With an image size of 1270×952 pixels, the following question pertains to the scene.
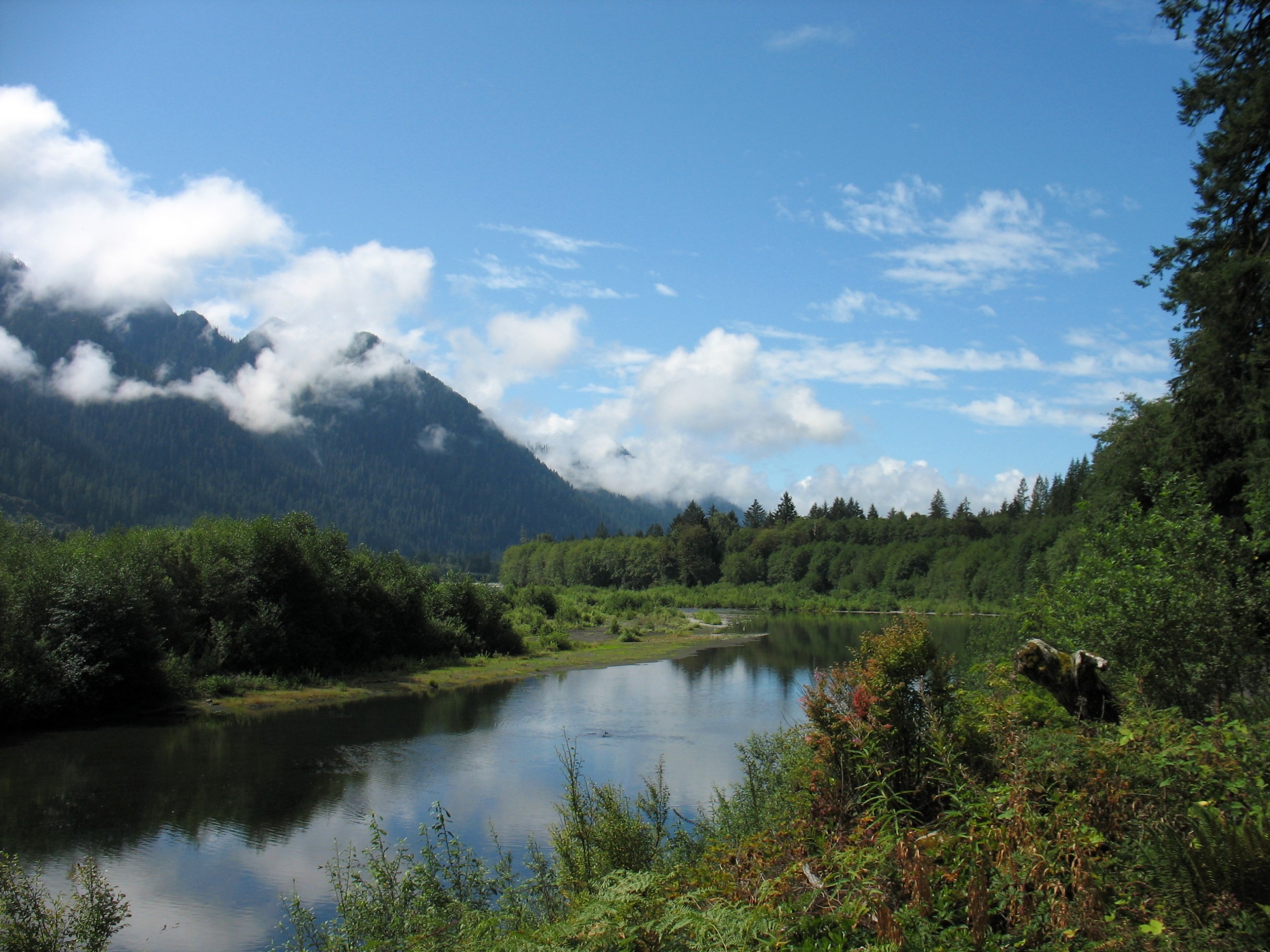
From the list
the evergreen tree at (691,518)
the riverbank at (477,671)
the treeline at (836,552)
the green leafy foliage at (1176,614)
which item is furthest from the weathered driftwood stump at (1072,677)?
the evergreen tree at (691,518)

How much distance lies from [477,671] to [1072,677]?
135 feet

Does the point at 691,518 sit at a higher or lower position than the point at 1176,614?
higher

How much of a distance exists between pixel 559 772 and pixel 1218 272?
19475 millimetres

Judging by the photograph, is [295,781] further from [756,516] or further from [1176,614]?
[756,516]

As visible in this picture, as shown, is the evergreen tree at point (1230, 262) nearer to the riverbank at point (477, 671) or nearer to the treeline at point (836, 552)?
the riverbank at point (477, 671)

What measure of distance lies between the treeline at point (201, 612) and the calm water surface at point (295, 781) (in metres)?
2.52

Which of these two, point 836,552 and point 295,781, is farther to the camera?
point 836,552

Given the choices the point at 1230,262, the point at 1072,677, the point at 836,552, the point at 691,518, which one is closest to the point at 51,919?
the point at 1072,677

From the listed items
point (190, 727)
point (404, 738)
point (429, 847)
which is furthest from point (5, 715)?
point (429, 847)

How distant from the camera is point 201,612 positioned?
3669 cm

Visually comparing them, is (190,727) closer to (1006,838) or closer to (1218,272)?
(1006,838)

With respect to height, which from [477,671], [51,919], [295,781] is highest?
[51,919]

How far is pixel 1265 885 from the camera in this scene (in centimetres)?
412

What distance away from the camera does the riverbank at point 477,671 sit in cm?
3347
